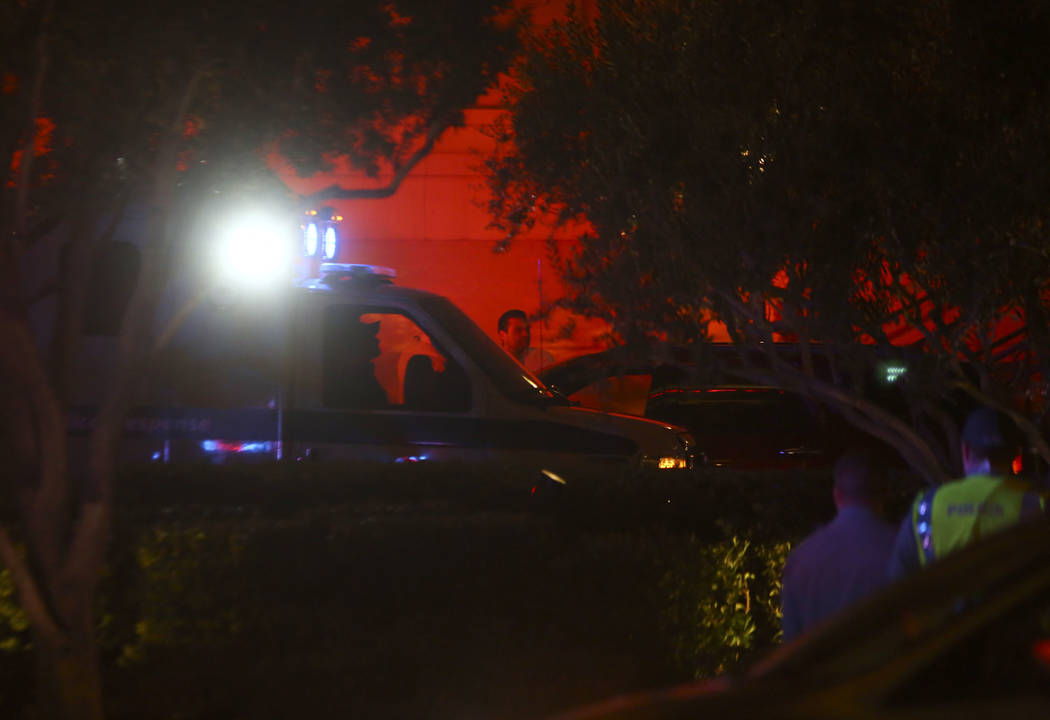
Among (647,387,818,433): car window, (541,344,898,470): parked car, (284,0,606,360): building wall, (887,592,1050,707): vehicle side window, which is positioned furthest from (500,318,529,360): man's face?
(887,592,1050,707): vehicle side window

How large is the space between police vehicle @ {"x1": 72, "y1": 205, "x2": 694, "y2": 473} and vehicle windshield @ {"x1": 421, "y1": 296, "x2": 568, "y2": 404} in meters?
0.01

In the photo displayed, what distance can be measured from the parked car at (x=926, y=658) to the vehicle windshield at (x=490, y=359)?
5.25 meters

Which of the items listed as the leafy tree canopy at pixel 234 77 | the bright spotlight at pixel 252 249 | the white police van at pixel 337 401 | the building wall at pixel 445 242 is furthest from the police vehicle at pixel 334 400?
the building wall at pixel 445 242

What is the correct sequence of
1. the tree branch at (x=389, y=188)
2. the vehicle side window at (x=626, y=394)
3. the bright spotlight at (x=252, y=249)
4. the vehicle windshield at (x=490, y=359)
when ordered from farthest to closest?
the vehicle side window at (x=626, y=394) → the vehicle windshield at (x=490, y=359) → the bright spotlight at (x=252, y=249) → the tree branch at (x=389, y=188)

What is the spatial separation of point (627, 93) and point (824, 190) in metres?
1.28

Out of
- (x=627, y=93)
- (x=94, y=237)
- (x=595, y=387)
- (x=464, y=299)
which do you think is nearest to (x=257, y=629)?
(x=94, y=237)

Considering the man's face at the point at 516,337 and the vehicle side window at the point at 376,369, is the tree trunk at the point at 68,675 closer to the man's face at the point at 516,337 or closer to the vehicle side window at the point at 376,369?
the vehicle side window at the point at 376,369

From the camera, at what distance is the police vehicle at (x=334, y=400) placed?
7750 millimetres

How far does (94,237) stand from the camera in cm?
542

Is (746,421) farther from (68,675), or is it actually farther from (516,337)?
(68,675)

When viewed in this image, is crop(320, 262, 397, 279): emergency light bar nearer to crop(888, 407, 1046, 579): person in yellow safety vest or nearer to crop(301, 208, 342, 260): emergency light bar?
crop(301, 208, 342, 260): emergency light bar

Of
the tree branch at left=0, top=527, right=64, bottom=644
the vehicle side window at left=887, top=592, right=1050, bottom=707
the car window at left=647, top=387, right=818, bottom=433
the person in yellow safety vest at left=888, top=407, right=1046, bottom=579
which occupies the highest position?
the car window at left=647, top=387, right=818, bottom=433

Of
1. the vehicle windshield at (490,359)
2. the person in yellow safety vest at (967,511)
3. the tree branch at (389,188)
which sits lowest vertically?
the person in yellow safety vest at (967,511)

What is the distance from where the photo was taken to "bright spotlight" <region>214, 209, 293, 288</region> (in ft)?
21.6
